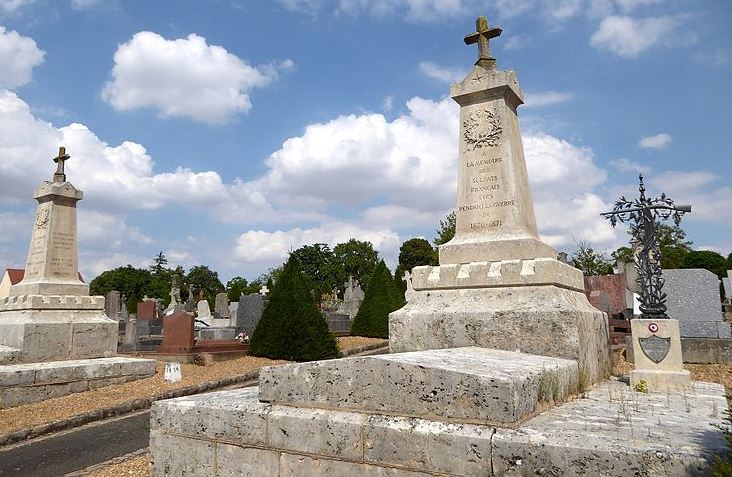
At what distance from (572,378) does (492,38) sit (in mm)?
4984

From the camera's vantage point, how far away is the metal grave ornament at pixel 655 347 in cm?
629

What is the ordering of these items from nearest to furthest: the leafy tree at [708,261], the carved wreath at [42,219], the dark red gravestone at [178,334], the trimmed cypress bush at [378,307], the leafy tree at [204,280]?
1. the carved wreath at [42,219]
2. the dark red gravestone at [178,334]
3. the trimmed cypress bush at [378,307]
4. the leafy tree at [708,261]
5. the leafy tree at [204,280]

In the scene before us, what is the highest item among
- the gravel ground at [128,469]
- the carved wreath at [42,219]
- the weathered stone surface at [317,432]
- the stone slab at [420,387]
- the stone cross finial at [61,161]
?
the stone cross finial at [61,161]

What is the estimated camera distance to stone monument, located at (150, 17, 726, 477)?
2.65 meters

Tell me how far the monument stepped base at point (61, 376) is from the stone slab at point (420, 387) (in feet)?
24.9

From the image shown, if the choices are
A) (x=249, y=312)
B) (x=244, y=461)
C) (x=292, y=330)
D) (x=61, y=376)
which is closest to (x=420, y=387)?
(x=244, y=461)

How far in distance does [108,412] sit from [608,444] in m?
7.78

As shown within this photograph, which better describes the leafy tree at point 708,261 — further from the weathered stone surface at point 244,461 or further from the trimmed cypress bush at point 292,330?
the weathered stone surface at point 244,461

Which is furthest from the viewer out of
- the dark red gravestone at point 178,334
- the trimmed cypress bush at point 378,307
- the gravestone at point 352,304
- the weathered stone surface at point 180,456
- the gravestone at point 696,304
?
the gravestone at point 352,304

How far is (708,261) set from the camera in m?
54.7

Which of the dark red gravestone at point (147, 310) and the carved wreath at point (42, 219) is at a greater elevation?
the carved wreath at point (42, 219)

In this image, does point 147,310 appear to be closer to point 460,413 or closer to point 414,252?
point 460,413

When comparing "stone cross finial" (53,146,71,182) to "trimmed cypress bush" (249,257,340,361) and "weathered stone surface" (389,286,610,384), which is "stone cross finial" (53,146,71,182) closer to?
"trimmed cypress bush" (249,257,340,361)

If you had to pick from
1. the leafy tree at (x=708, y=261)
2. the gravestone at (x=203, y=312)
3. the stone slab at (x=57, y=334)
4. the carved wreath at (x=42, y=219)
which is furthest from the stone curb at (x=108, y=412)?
the leafy tree at (x=708, y=261)
